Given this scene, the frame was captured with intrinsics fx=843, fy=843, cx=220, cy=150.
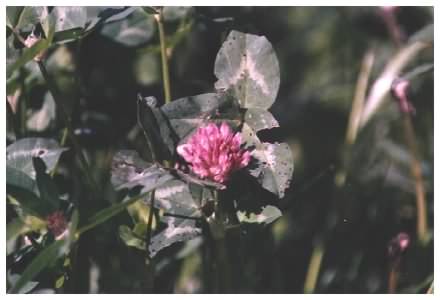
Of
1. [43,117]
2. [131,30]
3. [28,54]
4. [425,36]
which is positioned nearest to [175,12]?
[131,30]

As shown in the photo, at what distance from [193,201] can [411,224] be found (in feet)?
2.27

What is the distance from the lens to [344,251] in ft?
4.59

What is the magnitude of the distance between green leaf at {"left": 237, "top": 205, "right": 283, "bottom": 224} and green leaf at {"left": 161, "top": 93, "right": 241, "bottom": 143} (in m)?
0.10

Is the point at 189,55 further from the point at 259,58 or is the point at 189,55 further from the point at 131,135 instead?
the point at 259,58

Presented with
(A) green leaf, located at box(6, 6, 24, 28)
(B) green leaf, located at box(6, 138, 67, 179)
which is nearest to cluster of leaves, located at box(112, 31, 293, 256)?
(B) green leaf, located at box(6, 138, 67, 179)

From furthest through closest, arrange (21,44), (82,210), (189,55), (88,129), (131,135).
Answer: (189,55) → (131,135) → (88,129) → (21,44) → (82,210)

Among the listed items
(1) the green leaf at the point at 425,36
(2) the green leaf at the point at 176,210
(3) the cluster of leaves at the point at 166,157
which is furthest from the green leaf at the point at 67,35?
(1) the green leaf at the point at 425,36

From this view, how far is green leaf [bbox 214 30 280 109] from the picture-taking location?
37.4 inches

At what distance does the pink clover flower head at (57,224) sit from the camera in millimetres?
915

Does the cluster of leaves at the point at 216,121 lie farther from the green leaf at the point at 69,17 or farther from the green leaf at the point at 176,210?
the green leaf at the point at 69,17

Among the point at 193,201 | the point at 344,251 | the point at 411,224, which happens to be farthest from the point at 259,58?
the point at 411,224

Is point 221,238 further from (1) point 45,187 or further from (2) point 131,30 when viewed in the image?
(2) point 131,30

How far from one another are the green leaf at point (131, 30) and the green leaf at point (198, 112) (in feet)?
1.16

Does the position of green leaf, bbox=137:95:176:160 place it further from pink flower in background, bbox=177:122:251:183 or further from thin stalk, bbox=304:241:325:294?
thin stalk, bbox=304:241:325:294
